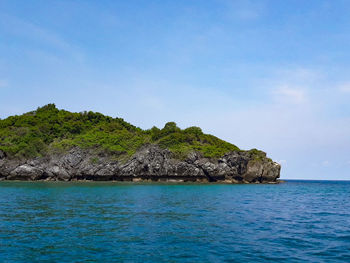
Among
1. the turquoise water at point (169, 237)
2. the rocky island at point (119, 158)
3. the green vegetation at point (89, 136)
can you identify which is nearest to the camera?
the turquoise water at point (169, 237)

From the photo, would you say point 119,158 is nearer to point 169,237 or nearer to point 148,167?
point 148,167

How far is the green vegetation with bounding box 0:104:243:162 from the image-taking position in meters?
100

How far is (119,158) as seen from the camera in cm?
10019

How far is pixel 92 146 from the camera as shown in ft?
340

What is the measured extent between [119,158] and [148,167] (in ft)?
37.5

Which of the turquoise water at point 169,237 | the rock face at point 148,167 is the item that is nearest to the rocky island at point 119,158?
the rock face at point 148,167

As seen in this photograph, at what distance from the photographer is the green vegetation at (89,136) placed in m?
100

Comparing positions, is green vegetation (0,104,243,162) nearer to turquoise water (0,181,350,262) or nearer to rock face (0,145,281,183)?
rock face (0,145,281,183)

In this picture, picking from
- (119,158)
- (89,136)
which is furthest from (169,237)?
(89,136)

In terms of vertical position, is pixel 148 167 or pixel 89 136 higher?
pixel 89 136

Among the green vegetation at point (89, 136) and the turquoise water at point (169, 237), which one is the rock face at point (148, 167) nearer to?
the green vegetation at point (89, 136)

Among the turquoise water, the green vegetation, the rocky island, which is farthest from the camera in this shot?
the green vegetation

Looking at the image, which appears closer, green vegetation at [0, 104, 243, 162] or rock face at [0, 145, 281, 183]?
rock face at [0, 145, 281, 183]

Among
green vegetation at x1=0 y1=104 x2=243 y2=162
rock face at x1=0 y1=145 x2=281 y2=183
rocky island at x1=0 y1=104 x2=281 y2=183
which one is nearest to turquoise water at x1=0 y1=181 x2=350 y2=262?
rock face at x1=0 y1=145 x2=281 y2=183
